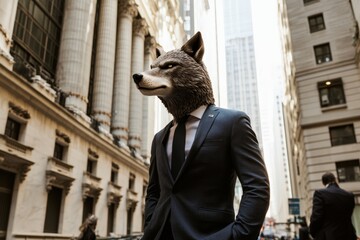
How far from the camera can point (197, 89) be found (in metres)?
2.48

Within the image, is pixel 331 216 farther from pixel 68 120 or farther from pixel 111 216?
pixel 111 216

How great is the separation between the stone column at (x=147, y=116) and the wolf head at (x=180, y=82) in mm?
31397

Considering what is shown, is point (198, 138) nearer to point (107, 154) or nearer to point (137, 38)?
point (107, 154)

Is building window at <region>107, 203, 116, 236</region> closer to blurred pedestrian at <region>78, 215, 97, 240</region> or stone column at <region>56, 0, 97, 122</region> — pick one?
stone column at <region>56, 0, 97, 122</region>

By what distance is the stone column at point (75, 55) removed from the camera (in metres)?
20.8

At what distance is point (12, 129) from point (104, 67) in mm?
12927

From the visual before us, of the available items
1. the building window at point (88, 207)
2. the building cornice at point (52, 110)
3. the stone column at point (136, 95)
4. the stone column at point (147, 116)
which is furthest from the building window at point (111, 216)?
the stone column at point (147, 116)

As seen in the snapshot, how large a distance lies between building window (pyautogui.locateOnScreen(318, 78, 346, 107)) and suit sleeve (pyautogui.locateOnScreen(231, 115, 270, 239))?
23.0 metres

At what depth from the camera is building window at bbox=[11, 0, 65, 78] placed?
61.3ft

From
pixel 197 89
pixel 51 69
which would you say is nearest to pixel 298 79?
pixel 51 69

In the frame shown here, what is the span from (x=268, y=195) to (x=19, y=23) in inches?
801

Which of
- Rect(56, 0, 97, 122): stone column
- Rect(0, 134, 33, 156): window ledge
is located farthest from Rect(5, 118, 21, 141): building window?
Rect(56, 0, 97, 122): stone column

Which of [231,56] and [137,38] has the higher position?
[231,56]

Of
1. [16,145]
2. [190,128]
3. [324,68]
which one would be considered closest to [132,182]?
[16,145]
